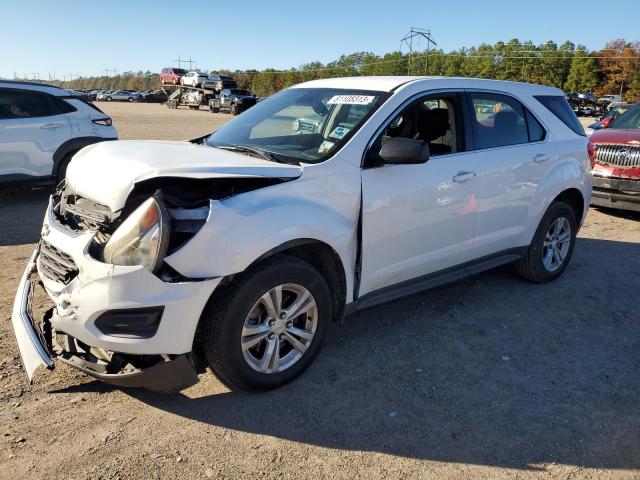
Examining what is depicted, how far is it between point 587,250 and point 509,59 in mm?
91542

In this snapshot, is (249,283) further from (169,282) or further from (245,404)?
(245,404)

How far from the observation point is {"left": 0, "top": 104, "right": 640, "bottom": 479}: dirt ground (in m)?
2.74

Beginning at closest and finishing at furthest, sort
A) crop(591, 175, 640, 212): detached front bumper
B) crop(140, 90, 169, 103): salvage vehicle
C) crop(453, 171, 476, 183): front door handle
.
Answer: crop(453, 171, 476, 183): front door handle < crop(591, 175, 640, 212): detached front bumper < crop(140, 90, 169, 103): salvage vehicle

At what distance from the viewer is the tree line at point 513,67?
79.0 meters

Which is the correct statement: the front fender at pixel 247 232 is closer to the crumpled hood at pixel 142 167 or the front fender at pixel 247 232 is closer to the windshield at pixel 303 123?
the crumpled hood at pixel 142 167

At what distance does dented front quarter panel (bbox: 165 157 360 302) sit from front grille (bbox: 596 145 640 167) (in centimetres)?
652

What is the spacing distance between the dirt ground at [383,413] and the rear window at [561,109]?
201 cm

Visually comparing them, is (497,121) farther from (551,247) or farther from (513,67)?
(513,67)

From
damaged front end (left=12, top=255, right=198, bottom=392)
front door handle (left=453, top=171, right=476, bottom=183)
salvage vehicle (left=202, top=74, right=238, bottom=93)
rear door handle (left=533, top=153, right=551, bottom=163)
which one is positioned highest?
salvage vehicle (left=202, top=74, right=238, bottom=93)

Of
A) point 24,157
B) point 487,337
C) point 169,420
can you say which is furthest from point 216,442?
point 24,157

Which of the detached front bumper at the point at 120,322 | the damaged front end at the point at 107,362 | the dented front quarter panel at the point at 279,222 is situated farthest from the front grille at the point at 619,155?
the damaged front end at the point at 107,362

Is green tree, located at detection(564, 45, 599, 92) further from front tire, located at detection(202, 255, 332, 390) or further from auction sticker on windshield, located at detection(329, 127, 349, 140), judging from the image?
front tire, located at detection(202, 255, 332, 390)

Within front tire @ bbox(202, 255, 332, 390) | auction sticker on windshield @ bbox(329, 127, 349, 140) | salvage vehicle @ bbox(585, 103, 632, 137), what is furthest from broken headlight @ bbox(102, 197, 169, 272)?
salvage vehicle @ bbox(585, 103, 632, 137)

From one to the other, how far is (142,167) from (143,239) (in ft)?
1.59
